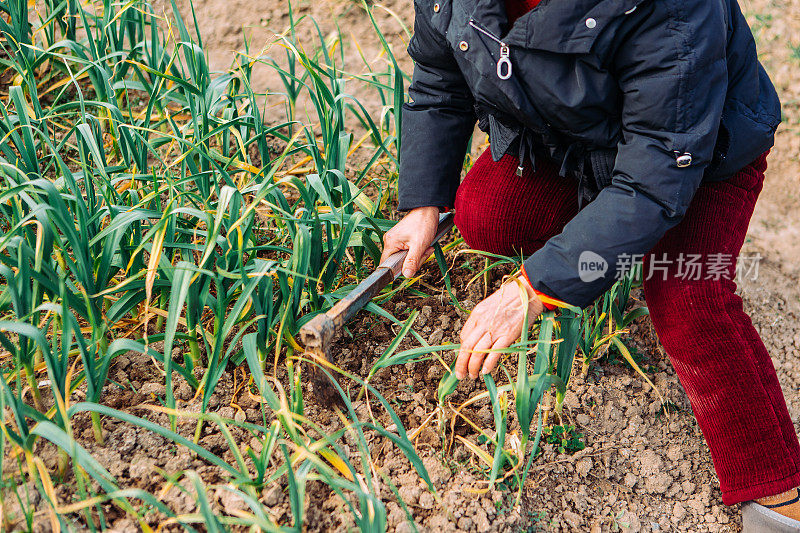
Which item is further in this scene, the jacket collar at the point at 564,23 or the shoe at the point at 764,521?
the shoe at the point at 764,521

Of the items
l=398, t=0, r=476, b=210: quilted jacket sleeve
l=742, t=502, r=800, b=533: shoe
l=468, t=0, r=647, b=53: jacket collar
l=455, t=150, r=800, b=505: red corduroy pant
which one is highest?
l=468, t=0, r=647, b=53: jacket collar

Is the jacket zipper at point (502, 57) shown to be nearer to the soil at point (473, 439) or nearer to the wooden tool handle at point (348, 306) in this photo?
the wooden tool handle at point (348, 306)

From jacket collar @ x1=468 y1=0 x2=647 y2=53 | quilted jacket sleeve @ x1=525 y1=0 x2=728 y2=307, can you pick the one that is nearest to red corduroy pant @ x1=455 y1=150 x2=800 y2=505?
quilted jacket sleeve @ x1=525 y1=0 x2=728 y2=307

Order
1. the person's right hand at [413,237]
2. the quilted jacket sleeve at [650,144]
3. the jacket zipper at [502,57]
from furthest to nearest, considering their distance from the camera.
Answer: the person's right hand at [413,237], the jacket zipper at [502,57], the quilted jacket sleeve at [650,144]

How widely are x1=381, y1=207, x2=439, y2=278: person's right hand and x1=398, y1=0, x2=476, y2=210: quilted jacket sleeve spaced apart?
3cm

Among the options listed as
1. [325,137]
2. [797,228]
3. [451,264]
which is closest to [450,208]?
[451,264]

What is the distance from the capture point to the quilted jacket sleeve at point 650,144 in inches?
44.4

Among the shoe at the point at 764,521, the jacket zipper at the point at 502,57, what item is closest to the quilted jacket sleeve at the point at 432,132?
the jacket zipper at the point at 502,57

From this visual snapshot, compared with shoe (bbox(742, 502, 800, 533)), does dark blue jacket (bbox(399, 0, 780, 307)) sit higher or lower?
higher

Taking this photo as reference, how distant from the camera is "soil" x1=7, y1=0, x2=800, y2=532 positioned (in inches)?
49.9

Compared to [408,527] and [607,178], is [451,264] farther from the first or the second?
[408,527]

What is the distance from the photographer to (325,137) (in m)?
1.66

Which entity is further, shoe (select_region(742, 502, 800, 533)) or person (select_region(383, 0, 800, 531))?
shoe (select_region(742, 502, 800, 533))

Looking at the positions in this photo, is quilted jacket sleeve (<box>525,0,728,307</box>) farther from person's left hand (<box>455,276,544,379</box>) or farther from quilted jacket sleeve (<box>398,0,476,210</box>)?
quilted jacket sleeve (<box>398,0,476,210</box>)
